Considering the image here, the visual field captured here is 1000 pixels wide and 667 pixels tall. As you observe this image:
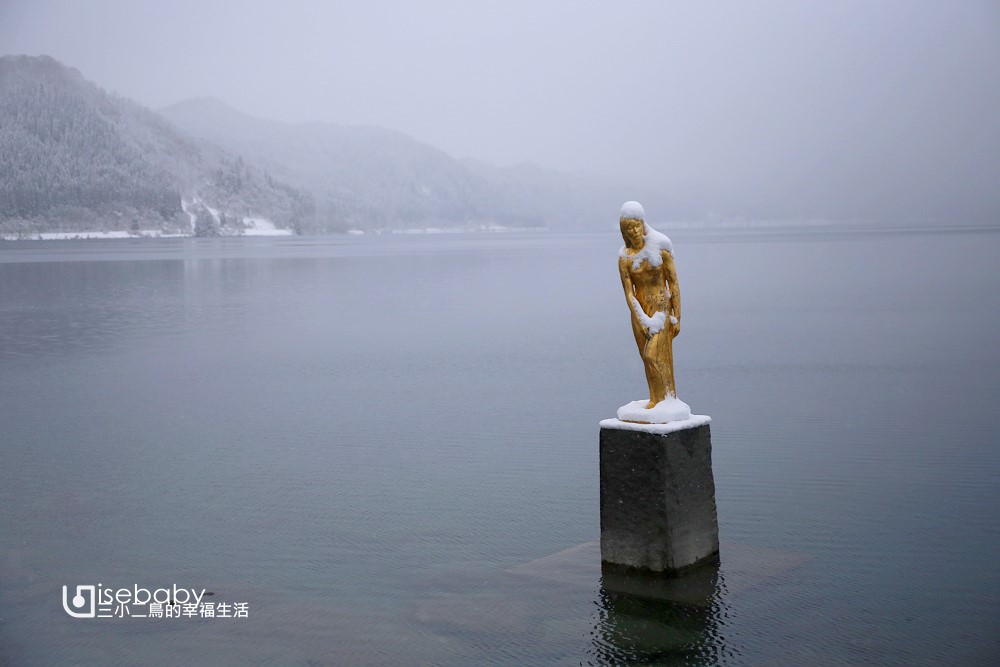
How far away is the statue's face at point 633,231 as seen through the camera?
10703 mm

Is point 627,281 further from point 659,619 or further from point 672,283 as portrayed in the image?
point 659,619

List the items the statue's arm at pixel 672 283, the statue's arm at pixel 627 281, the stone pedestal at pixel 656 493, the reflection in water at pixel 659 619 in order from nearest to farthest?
the reflection in water at pixel 659 619, the stone pedestal at pixel 656 493, the statue's arm at pixel 672 283, the statue's arm at pixel 627 281

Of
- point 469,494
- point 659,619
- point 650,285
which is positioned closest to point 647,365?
point 650,285

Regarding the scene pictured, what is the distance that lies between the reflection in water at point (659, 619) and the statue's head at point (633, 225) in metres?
3.13

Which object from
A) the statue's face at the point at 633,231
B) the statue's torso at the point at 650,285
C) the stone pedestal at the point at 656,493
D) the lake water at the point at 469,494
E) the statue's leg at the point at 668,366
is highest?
the statue's face at the point at 633,231

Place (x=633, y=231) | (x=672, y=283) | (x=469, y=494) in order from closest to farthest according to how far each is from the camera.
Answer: (x=633, y=231)
(x=672, y=283)
(x=469, y=494)

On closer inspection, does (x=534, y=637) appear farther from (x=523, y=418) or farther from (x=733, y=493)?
(x=523, y=418)

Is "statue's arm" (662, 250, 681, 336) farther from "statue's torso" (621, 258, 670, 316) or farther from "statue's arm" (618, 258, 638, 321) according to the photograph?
"statue's arm" (618, 258, 638, 321)

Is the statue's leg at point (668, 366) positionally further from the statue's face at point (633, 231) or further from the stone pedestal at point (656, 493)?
the statue's face at point (633, 231)

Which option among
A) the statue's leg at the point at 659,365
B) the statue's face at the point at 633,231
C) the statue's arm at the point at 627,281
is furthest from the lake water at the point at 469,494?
the statue's face at the point at 633,231

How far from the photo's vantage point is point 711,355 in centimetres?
2961

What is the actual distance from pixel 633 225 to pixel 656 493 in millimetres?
2536

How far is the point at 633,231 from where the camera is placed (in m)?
10.7

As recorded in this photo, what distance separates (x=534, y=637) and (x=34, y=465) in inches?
397
